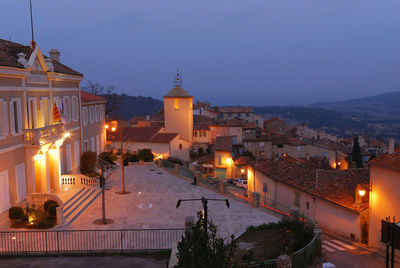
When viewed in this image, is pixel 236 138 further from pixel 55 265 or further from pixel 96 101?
pixel 55 265

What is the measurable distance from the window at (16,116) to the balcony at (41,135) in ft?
1.83

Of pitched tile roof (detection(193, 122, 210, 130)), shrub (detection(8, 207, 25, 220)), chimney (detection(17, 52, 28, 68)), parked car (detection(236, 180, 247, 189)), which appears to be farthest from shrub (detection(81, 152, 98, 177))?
pitched tile roof (detection(193, 122, 210, 130))

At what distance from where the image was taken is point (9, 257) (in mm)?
15664

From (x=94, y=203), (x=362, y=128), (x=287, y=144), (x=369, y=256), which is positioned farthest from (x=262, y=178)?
(x=362, y=128)

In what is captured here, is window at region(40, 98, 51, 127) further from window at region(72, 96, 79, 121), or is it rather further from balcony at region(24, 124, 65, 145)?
window at region(72, 96, 79, 121)

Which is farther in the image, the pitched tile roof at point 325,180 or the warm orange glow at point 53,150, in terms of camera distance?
the pitched tile roof at point 325,180

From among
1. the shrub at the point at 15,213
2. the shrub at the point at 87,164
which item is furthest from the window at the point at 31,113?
the shrub at the point at 87,164

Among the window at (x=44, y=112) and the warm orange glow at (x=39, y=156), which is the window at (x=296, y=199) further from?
the window at (x=44, y=112)

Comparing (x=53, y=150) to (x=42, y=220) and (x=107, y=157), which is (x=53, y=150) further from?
(x=107, y=157)

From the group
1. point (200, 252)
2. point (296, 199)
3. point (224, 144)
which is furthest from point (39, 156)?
point (224, 144)

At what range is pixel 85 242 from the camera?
17.3 metres

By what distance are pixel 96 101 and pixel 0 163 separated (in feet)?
63.3

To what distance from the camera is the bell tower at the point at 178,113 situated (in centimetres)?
6356

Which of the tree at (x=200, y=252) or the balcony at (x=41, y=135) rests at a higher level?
the balcony at (x=41, y=135)
